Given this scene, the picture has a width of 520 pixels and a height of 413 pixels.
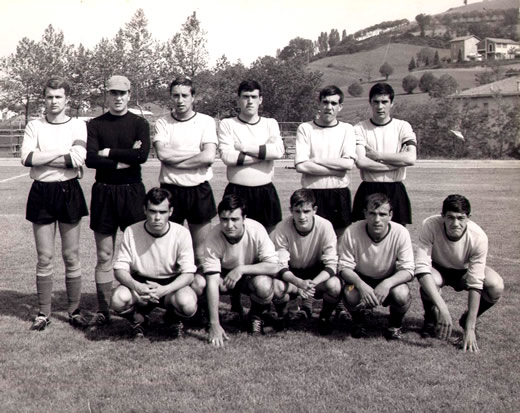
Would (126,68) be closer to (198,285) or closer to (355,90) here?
(198,285)

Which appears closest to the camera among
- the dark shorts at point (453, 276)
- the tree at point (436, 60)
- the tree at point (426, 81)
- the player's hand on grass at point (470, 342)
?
the player's hand on grass at point (470, 342)

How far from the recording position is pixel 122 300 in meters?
4.50

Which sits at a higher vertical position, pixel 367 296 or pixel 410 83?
pixel 410 83

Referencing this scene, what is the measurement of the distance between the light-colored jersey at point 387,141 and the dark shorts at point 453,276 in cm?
84

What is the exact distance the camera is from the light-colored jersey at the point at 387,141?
17.2ft

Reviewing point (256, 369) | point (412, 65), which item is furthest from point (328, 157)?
point (412, 65)

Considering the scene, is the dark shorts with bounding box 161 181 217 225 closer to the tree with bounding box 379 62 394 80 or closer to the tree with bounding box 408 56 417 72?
the tree with bounding box 379 62 394 80

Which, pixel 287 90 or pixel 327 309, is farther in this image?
pixel 287 90

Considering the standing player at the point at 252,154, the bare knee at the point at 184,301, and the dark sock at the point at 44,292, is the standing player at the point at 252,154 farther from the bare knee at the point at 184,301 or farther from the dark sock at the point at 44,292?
the dark sock at the point at 44,292

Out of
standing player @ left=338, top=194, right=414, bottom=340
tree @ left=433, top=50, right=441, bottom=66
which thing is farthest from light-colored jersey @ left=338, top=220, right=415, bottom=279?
tree @ left=433, top=50, right=441, bottom=66

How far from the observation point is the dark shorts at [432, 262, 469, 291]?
4816 millimetres

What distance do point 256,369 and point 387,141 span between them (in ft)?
7.44

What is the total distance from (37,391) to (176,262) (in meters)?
1.39

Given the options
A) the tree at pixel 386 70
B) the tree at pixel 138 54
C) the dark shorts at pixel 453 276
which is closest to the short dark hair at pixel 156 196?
the dark shorts at pixel 453 276
